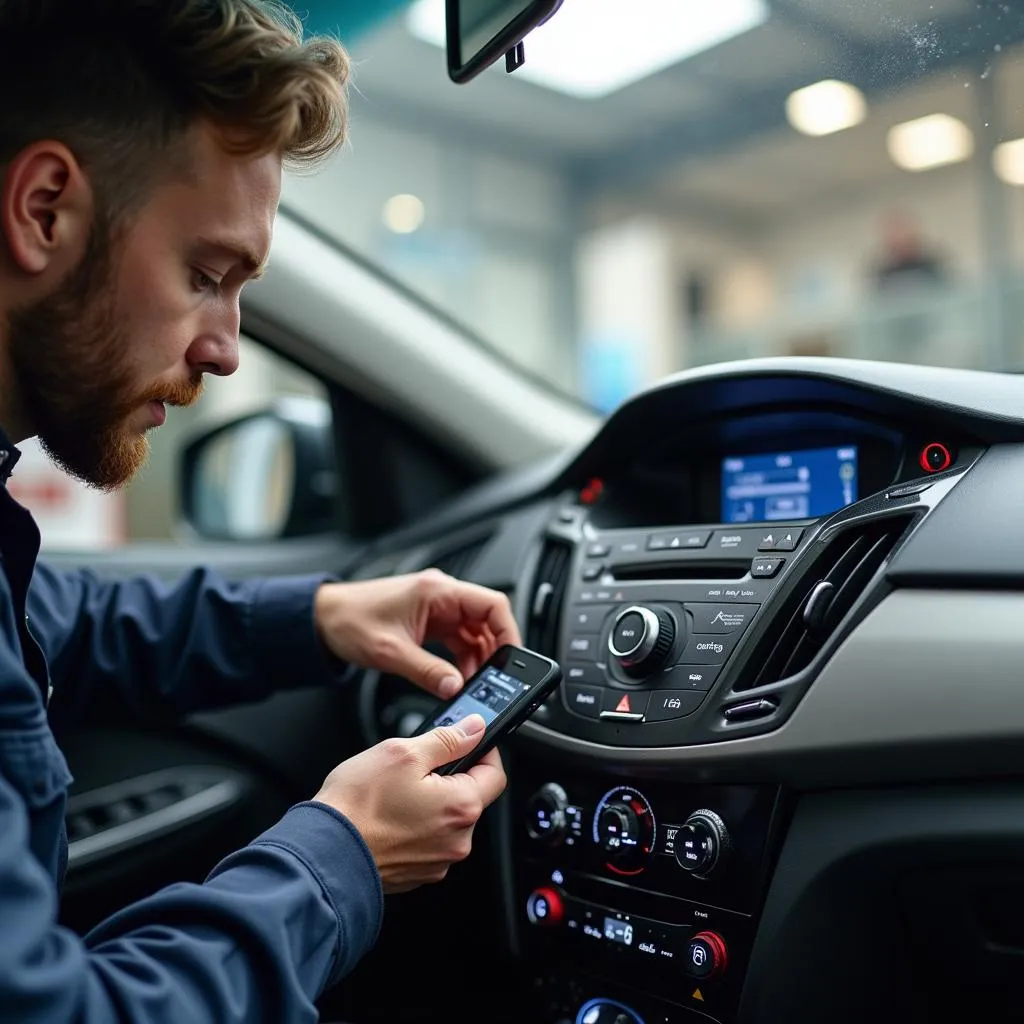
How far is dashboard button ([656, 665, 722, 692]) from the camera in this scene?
98 centimetres

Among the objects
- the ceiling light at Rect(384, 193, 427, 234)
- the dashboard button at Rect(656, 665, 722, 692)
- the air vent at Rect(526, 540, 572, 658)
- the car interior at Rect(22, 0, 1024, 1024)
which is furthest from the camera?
the ceiling light at Rect(384, 193, 427, 234)

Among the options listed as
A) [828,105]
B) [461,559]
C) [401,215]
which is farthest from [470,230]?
[828,105]

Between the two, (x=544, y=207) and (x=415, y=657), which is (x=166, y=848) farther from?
(x=544, y=207)

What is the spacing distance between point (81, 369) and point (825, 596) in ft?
2.11

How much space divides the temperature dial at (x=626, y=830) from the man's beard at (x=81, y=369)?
559mm

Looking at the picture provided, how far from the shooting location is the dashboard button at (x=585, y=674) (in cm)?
109

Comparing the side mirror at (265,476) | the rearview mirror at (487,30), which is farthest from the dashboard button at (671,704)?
the side mirror at (265,476)

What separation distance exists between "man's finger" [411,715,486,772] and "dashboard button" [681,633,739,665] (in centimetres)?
22

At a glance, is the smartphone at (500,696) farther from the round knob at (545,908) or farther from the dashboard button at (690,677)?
the round knob at (545,908)

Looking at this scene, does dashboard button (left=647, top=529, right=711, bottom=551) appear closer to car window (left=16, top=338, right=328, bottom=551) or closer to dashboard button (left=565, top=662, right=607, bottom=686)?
dashboard button (left=565, top=662, right=607, bottom=686)

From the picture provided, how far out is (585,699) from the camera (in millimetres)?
1087

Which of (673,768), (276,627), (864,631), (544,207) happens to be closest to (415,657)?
(276,627)

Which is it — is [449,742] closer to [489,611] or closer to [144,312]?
[489,611]

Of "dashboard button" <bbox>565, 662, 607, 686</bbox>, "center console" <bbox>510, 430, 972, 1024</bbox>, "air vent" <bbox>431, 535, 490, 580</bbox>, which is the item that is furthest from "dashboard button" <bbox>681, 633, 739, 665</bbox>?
"air vent" <bbox>431, 535, 490, 580</bbox>
